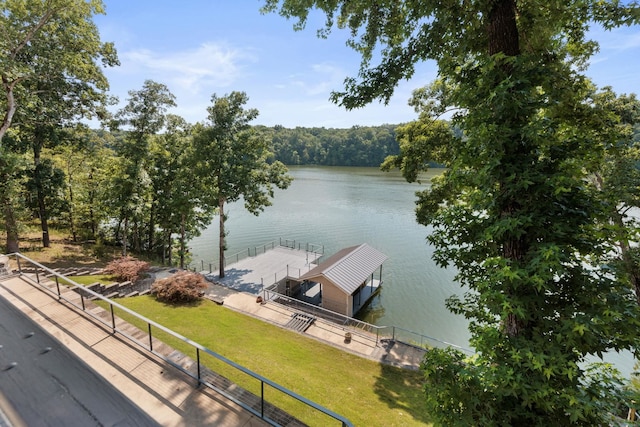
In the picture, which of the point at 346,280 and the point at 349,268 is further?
the point at 349,268

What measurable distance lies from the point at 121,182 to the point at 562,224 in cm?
2021

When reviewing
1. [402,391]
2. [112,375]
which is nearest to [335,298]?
[402,391]

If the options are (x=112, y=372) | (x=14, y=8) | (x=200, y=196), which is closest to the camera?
(x=112, y=372)

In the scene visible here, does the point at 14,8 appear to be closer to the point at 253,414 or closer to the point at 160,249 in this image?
the point at 253,414

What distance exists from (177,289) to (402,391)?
34.1 ft

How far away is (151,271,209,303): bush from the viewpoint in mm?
13891

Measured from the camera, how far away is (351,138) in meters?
104

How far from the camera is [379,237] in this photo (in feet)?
105

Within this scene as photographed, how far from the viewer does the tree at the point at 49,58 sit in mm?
10869

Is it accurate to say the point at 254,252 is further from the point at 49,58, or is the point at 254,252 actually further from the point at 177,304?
the point at 49,58

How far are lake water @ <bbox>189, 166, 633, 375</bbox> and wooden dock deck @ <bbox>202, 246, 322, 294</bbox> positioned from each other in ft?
15.0

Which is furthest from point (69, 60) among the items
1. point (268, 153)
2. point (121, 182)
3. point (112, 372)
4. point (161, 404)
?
point (161, 404)

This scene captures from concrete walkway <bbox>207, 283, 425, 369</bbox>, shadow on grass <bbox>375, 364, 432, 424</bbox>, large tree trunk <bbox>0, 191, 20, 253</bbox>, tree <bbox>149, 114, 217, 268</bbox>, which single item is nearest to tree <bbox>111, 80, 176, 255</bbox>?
tree <bbox>149, 114, 217, 268</bbox>

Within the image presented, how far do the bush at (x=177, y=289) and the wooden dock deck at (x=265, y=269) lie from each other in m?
3.96
